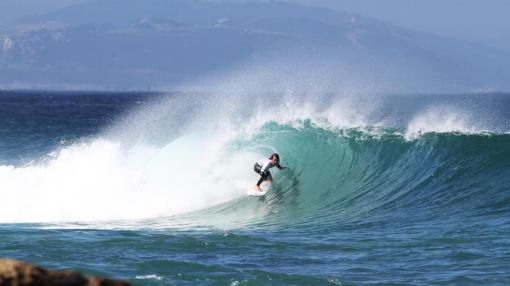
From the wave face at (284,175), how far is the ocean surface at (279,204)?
0.06m

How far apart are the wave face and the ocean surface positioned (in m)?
0.06

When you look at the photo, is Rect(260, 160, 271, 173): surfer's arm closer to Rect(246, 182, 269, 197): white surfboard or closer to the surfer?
the surfer

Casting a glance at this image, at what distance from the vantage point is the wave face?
22.0 m

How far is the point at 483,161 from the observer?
83.4ft

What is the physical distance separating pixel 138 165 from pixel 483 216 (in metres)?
Answer: 12.1

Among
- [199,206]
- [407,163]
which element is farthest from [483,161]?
[199,206]

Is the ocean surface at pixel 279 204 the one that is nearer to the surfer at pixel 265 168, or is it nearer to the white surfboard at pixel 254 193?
the white surfboard at pixel 254 193

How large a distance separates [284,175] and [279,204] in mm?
3199

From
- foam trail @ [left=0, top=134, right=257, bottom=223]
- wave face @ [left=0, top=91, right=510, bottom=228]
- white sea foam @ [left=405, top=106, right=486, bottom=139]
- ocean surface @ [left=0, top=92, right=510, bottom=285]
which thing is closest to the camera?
ocean surface @ [left=0, top=92, right=510, bottom=285]

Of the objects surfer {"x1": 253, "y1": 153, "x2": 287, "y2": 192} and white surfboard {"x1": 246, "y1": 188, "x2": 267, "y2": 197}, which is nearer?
surfer {"x1": 253, "y1": 153, "x2": 287, "y2": 192}

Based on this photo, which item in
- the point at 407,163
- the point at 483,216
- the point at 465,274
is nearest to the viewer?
the point at 465,274

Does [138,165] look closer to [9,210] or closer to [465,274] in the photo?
[9,210]

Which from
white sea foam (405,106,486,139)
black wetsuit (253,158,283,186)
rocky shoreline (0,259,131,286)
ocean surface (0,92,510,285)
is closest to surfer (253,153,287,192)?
black wetsuit (253,158,283,186)

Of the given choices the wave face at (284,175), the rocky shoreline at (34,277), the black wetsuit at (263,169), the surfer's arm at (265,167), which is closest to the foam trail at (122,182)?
the wave face at (284,175)
